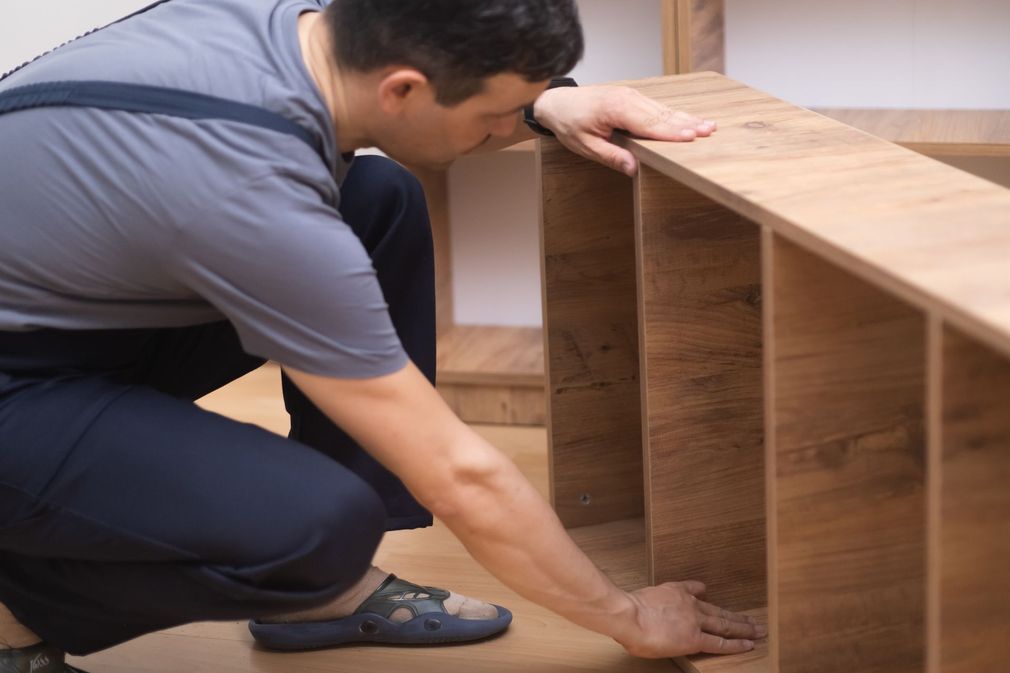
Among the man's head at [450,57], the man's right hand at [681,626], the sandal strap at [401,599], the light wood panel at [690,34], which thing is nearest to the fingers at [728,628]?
the man's right hand at [681,626]

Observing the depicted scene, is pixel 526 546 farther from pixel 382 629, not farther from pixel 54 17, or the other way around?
pixel 54 17

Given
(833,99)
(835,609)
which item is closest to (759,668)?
(835,609)

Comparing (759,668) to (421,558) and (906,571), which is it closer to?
(906,571)

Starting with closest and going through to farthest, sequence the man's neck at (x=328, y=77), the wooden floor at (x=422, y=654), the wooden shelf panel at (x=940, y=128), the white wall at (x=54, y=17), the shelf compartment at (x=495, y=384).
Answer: the man's neck at (x=328, y=77) < the wooden floor at (x=422, y=654) < the wooden shelf panel at (x=940, y=128) < the shelf compartment at (x=495, y=384) < the white wall at (x=54, y=17)

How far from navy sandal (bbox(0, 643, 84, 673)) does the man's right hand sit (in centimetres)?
54

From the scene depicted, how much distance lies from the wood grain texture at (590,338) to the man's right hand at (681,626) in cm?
34

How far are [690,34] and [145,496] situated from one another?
114 cm

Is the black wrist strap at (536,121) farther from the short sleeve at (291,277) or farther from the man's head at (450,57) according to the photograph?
the short sleeve at (291,277)

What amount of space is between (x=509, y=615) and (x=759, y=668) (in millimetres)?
297

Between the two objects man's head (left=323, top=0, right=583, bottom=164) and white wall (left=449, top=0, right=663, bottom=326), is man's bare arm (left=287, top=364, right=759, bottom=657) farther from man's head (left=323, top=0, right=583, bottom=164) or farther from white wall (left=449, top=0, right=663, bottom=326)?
white wall (left=449, top=0, right=663, bottom=326)

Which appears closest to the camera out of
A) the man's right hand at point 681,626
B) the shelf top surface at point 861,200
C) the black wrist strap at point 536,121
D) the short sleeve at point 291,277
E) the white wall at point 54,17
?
the shelf top surface at point 861,200

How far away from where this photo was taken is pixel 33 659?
53.2 inches

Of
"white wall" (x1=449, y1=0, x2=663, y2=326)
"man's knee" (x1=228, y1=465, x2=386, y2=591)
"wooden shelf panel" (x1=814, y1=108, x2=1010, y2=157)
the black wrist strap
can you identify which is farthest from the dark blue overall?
"white wall" (x1=449, y1=0, x2=663, y2=326)

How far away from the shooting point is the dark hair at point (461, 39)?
43.1 inches
